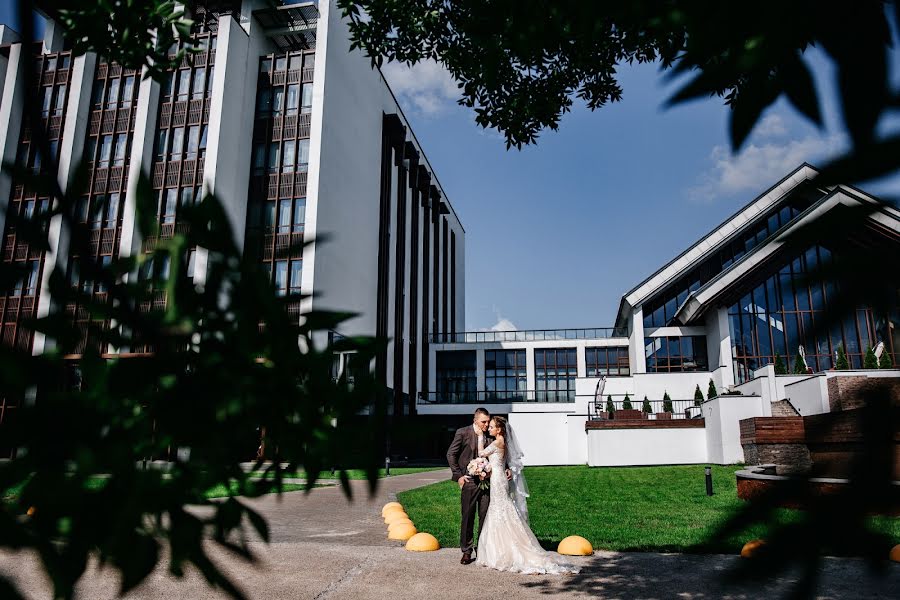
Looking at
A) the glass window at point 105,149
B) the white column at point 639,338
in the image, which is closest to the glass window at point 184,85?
the glass window at point 105,149

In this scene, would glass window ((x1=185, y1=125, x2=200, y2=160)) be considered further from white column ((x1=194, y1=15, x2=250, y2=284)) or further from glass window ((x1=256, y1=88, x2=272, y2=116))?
glass window ((x1=256, y1=88, x2=272, y2=116))

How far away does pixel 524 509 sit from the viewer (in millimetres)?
8219

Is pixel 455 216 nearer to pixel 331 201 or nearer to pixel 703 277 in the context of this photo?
pixel 331 201

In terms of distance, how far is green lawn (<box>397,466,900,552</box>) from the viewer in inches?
336

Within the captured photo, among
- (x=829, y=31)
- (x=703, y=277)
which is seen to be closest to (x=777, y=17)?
(x=829, y=31)

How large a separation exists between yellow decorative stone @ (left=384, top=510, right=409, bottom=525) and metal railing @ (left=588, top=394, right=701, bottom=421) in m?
17.2

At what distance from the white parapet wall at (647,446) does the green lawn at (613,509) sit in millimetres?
5661

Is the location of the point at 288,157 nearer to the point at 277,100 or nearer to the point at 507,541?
the point at 277,100

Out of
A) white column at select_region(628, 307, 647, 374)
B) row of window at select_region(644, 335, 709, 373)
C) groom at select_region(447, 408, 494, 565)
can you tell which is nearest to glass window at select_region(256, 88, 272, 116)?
white column at select_region(628, 307, 647, 374)

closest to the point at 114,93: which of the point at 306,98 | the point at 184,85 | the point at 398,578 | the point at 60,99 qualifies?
the point at 60,99

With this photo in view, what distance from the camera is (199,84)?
3450 cm

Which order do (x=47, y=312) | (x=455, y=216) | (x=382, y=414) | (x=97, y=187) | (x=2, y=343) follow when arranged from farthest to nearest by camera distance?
1. (x=455, y=216)
2. (x=97, y=187)
3. (x=382, y=414)
4. (x=47, y=312)
5. (x=2, y=343)

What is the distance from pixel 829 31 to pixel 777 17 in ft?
0.18

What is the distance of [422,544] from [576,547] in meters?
1.90
